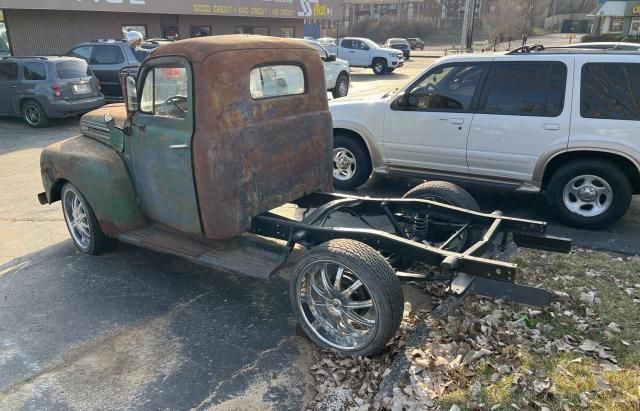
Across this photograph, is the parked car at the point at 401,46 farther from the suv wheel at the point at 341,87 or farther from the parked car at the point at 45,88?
the parked car at the point at 45,88

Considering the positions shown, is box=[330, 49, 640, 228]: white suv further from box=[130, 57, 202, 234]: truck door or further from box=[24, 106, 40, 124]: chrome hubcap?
box=[24, 106, 40, 124]: chrome hubcap

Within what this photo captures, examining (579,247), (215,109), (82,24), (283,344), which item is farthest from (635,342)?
A: (82,24)

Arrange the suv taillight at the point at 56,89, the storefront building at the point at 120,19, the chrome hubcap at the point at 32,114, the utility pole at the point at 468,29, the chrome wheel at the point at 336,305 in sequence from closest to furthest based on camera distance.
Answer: the chrome wheel at the point at 336,305 < the suv taillight at the point at 56,89 < the chrome hubcap at the point at 32,114 < the storefront building at the point at 120,19 < the utility pole at the point at 468,29

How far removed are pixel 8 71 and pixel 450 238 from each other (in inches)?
510

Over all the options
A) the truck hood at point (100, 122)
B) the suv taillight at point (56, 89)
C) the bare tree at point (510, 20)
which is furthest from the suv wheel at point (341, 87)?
the bare tree at point (510, 20)

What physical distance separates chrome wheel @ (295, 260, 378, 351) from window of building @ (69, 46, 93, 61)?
560 inches

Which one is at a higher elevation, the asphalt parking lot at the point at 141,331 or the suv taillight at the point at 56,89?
the suv taillight at the point at 56,89

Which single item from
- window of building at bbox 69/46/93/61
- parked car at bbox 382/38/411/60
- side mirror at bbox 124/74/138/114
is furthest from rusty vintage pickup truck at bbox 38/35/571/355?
parked car at bbox 382/38/411/60

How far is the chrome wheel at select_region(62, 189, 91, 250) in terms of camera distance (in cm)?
530

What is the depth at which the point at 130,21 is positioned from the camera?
22016 millimetres

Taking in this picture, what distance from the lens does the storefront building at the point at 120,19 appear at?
18500 mm

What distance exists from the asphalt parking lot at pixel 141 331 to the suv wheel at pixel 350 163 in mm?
2581

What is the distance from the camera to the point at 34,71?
41.4 ft

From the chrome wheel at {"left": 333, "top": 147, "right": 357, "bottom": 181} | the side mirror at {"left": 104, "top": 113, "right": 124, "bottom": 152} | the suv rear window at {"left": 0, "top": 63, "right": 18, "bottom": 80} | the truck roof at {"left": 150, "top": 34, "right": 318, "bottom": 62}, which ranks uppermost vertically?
the truck roof at {"left": 150, "top": 34, "right": 318, "bottom": 62}
